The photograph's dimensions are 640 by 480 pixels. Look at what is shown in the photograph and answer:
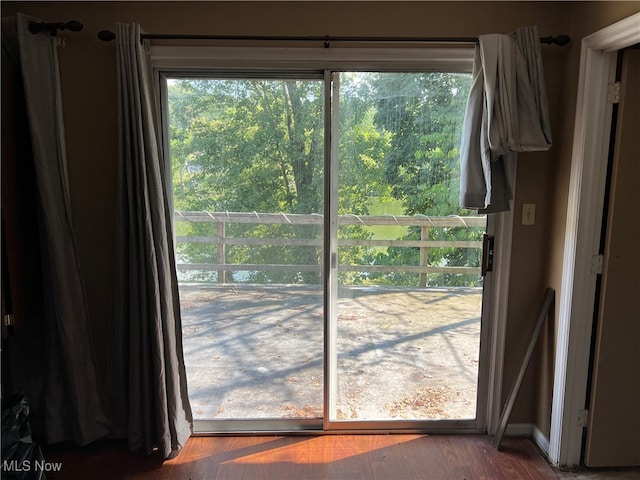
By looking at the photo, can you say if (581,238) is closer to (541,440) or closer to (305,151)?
(541,440)

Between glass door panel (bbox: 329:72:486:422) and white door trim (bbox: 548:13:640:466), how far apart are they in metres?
0.42

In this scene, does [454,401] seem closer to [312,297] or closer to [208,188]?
[312,297]

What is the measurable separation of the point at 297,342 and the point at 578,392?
56.2 inches

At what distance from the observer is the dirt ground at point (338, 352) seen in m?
2.28

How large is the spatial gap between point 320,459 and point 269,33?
214 centimetres

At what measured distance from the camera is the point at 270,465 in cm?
209

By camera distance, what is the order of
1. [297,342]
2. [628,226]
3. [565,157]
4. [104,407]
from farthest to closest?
1. [297,342]
2. [104,407]
3. [565,157]
4. [628,226]

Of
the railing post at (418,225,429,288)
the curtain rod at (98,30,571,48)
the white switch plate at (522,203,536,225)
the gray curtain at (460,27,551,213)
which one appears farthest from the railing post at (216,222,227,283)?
the white switch plate at (522,203,536,225)

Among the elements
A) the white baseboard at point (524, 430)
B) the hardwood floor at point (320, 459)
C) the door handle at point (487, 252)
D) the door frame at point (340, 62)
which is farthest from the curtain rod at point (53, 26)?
the white baseboard at point (524, 430)

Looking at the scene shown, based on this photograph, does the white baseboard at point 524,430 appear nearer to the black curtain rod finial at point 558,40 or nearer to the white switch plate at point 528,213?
the white switch plate at point 528,213

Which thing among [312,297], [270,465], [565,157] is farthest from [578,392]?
[270,465]

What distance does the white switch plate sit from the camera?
214 centimetres

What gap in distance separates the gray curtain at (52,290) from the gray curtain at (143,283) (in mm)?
159

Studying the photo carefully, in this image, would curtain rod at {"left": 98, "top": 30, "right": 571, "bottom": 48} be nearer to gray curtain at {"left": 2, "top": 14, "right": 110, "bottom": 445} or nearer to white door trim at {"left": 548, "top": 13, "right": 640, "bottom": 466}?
white door trim at {"left": 548, "top": 13, "right": 640, "bottom": 466}
